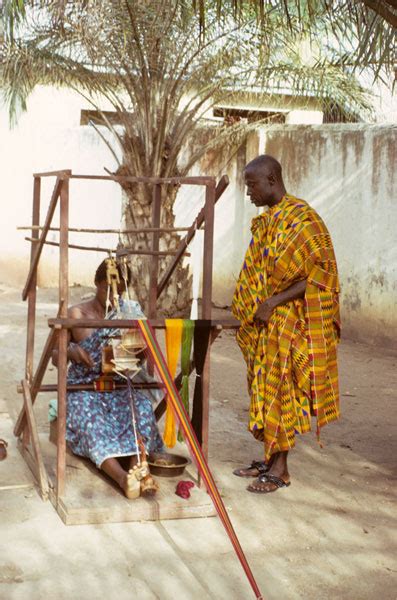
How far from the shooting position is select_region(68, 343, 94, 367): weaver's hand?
4.90m

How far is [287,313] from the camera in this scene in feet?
16.1

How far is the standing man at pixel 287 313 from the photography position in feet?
15.9

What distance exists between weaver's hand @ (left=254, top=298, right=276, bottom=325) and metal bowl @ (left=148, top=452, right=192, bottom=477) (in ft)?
2.74

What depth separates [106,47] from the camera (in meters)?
9.27

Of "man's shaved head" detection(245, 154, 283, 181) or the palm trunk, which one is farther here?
the palm trunk

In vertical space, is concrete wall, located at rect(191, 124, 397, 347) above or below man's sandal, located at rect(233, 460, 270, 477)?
above

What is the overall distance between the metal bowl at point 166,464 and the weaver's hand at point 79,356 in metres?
0.59

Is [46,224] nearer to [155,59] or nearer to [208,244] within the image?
[208,244]

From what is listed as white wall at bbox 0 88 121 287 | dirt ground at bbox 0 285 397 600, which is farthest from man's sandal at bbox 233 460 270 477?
white wall at bbox 0 88 121 287

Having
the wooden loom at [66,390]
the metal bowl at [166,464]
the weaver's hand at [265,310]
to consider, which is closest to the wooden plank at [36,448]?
the wooden loom at [66,390]

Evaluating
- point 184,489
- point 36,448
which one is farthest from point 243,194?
point 184,489

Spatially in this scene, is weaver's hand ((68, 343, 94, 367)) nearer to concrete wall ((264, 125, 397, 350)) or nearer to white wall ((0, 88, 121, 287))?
concrete wall ((264, 125, 397, 350))

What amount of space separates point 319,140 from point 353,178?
688 mm

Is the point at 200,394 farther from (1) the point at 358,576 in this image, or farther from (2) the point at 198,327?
(1) the point at 358,576
